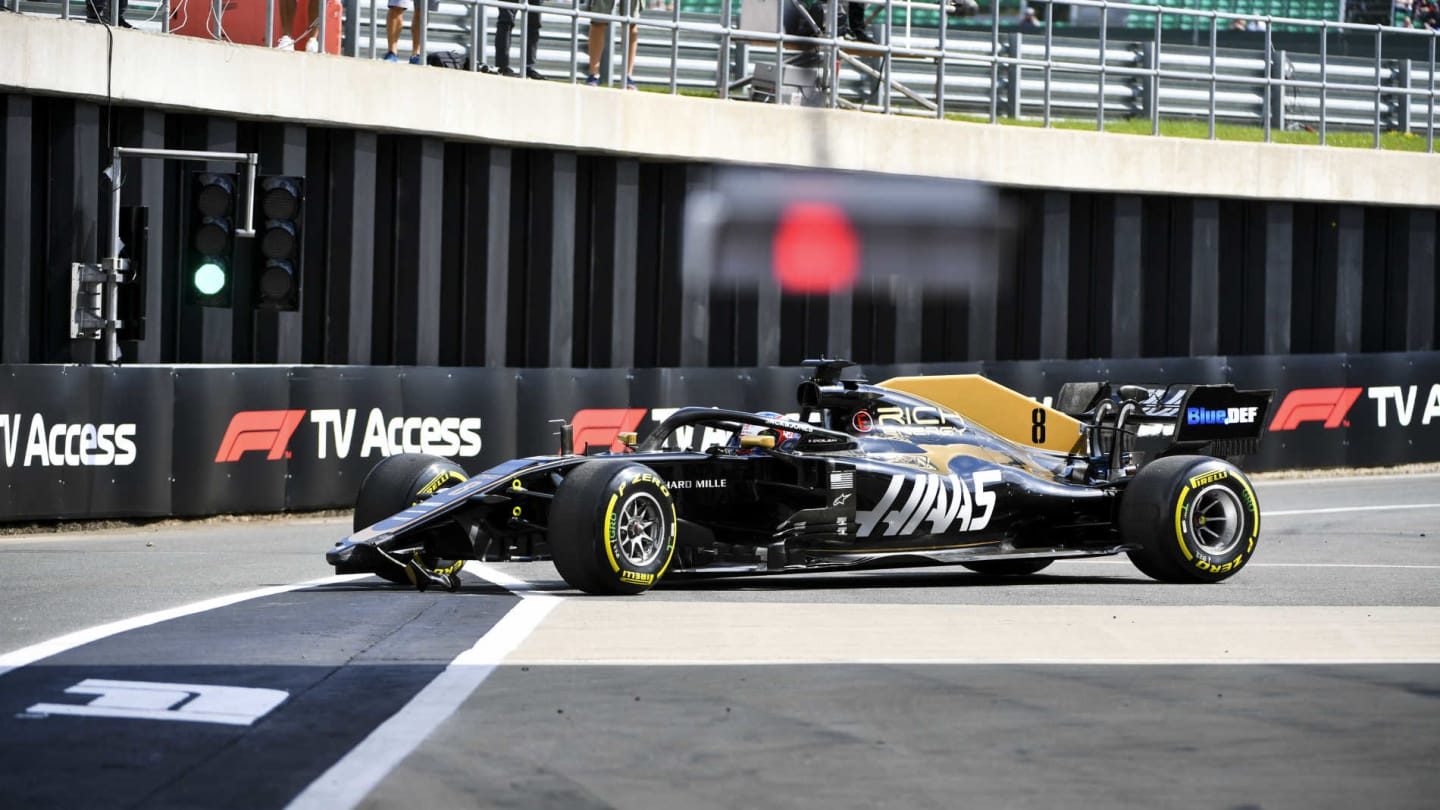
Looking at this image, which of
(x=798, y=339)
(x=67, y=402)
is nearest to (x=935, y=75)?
(x=798, y=339)

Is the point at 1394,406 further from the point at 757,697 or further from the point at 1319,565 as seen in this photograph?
the point at 757,697

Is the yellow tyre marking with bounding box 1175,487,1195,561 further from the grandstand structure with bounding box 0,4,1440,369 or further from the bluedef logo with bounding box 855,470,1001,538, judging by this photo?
the grandstand structure with bounding box 0,4,1440,369

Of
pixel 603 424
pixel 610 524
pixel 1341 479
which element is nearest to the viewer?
pixel 610 524

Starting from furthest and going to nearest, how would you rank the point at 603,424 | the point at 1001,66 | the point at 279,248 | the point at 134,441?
1. the point at 1001,66
2. the point at 603,424
3. the point at 134,441
4. the point at 279,248

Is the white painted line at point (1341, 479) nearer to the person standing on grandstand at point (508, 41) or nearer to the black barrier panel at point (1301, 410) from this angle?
the black barrier panel at point (1301, 410)

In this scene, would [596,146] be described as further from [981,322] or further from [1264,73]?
[1264,73]

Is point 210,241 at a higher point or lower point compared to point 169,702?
higher

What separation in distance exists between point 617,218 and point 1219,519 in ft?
36.3

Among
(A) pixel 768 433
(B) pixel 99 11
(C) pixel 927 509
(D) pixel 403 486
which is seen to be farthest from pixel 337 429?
(C) pixel 927 509

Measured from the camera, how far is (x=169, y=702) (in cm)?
758

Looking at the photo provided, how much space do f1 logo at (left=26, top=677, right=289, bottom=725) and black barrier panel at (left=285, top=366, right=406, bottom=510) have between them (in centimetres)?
1173

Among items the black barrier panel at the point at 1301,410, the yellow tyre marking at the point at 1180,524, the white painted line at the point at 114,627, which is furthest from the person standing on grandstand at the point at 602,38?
the yellow tyre marking at the point at 1180,524

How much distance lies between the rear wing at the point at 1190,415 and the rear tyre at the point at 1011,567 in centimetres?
118

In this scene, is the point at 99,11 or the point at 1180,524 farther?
the point at 99,11
